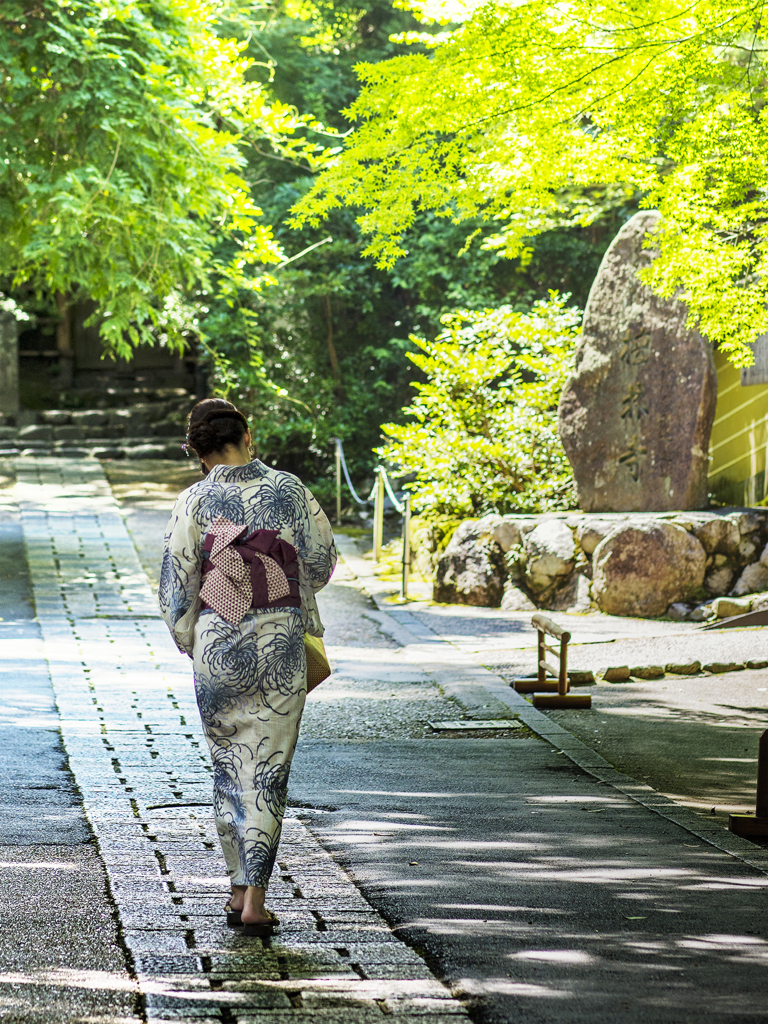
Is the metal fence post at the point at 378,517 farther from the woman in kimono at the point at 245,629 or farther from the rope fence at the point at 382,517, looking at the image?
the woman in kimono at the point at 245,629

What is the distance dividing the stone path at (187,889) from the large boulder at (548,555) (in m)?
4.42

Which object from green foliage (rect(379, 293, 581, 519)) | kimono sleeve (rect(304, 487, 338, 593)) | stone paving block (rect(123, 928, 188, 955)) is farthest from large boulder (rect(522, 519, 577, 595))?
stone paving block (rect(123, 928, 188, 955))

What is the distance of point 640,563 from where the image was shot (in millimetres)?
11844

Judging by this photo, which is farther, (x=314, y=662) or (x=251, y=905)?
(x=314, y=662)

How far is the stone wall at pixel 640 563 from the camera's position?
1184 cm

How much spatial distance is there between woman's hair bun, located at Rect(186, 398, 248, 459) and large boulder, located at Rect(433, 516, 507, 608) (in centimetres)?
883

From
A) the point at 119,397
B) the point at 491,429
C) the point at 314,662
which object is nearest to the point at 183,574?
the point at 314,662

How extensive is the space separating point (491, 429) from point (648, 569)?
10.2ft

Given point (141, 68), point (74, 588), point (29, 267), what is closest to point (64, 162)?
point (141, 68)

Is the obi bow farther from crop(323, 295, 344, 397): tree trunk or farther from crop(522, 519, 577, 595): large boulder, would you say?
crop(323, 295, 344, 397): tree trunk

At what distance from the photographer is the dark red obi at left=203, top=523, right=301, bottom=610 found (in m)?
3.91

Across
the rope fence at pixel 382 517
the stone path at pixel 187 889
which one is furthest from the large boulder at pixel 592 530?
the stone path at pixel 187 889

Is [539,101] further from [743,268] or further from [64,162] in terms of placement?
[64,162]

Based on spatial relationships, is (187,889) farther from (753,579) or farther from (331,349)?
(331,349)
